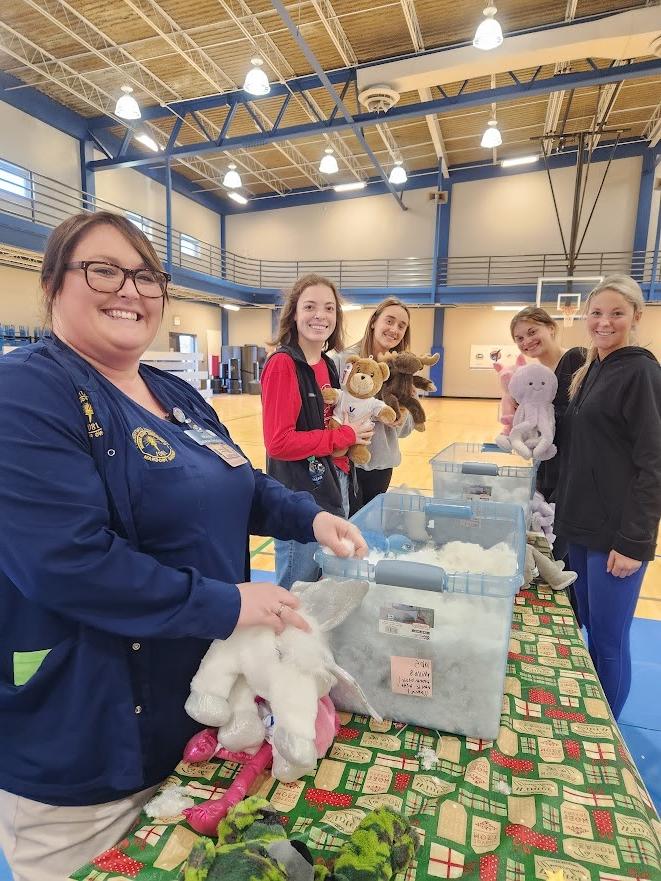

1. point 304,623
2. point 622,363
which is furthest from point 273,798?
point 622,363

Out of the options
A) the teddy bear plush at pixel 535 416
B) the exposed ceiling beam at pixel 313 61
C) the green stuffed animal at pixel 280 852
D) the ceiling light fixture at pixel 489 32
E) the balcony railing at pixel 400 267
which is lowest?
the green stuffed animal at pixel 280 852

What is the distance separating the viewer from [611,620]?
1522mm

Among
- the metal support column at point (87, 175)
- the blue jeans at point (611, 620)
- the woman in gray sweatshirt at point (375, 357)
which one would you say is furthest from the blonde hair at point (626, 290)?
the metal support column at point (87, 175)

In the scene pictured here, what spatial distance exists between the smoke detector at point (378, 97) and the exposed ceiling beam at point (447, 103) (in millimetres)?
653

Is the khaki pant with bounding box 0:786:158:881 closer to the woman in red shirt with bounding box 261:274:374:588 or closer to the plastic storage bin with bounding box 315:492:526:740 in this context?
the plastic storage bin with bounding box 315:492:526:740

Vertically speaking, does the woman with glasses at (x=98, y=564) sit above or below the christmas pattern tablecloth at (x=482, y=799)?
above

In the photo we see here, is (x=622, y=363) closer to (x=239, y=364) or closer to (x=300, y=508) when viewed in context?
(x=300, y=508)

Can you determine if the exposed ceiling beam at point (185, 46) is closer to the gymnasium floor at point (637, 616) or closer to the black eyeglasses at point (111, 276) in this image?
the gymnasium floor at point (637, 616)

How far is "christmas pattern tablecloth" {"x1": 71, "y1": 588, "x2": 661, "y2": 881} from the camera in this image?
596mm

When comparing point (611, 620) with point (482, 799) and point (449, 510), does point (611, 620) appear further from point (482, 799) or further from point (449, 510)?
point (482, 799)

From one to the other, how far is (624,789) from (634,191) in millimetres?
15824

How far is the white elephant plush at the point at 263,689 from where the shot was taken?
666 millimetres

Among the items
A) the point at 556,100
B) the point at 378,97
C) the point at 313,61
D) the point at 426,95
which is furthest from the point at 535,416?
the point at 556,100

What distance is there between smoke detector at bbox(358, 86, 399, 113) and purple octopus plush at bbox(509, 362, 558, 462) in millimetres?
7150
